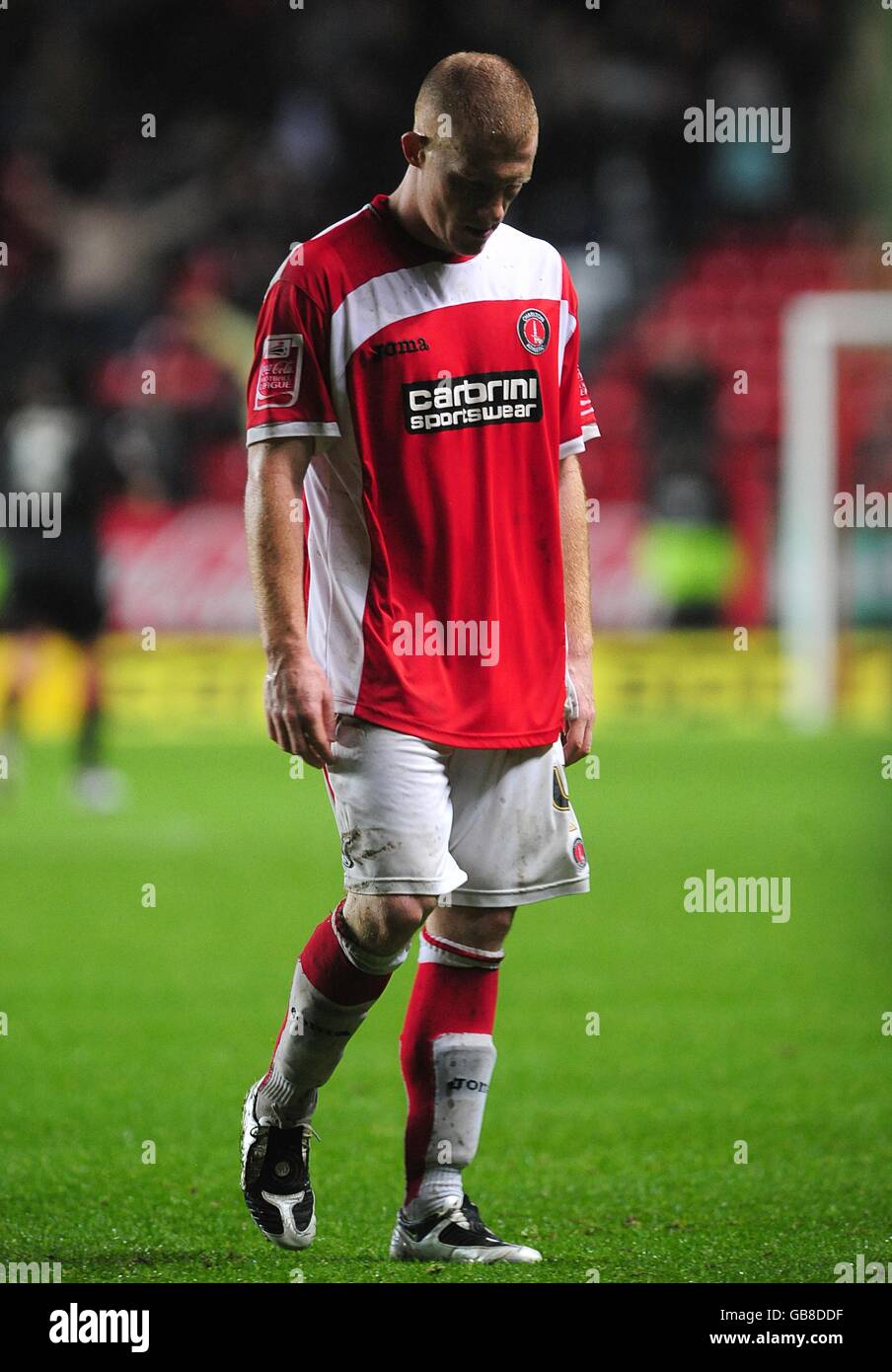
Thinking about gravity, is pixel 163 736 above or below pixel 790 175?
below

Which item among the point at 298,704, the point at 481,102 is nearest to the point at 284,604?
the point at 298,704

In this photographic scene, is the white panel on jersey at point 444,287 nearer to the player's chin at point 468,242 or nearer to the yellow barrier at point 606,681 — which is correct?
the player's chin at point 468,242

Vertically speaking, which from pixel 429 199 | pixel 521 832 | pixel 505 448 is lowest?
pixel 521 832

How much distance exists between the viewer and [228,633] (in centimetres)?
1580

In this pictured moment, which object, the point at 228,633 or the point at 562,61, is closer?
the point at 228,633

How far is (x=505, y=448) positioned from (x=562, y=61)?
16.6m

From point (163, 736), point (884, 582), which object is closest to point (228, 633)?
point (163, 736)

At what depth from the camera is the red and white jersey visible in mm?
3166

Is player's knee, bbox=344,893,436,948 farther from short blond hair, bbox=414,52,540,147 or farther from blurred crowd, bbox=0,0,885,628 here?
blurred crowd, bbox=0,0,885,628

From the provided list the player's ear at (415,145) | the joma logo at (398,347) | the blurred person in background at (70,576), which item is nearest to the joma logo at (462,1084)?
the joma logo at (398,347)

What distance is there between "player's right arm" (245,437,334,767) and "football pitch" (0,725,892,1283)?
895 millimetres

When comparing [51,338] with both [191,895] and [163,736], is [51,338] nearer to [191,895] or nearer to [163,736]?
[163,736]

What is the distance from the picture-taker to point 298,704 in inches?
121

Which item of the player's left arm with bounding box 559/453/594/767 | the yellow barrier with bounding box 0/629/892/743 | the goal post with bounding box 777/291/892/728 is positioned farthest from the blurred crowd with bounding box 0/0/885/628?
the player's left arm with bounding box 559/453/594/767
